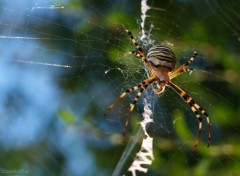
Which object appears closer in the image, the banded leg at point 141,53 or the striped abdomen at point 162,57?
the striped abdomen at point 162,57

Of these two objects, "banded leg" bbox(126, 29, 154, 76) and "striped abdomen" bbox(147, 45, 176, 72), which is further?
"banded leg" bbox(126, 29, 154, 76)

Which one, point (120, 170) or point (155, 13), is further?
point (155, 13)

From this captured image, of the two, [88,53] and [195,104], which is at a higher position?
[88,53]

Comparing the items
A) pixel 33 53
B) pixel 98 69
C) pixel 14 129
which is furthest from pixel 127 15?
pixel 14 129

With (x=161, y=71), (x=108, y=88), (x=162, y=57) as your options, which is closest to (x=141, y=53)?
(x=162, y=57)

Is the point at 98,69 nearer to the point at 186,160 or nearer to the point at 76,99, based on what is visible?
the point at 76,99
